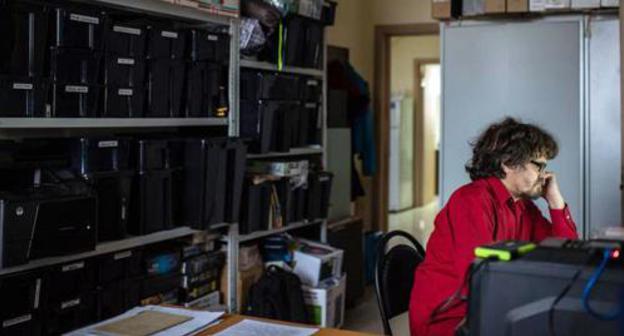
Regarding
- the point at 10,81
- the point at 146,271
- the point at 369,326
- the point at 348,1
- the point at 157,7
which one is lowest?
the point at 369,326

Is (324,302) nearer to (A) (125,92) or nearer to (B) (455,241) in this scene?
(A) (125,92)

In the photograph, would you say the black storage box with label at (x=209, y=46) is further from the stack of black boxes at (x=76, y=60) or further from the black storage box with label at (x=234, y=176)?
the stack of black boxes at (x=76, y=60)

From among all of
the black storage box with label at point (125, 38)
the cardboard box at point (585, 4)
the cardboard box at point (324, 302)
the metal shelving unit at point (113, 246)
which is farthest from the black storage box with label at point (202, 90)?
the cardboard box at point (585, 4)

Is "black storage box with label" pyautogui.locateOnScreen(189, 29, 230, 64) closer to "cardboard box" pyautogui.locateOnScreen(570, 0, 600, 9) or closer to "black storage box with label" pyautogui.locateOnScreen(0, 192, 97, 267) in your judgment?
"black storage box with label" pyautogui.locateOnScreen(0, 192, 97, 267)

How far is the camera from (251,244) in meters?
3.92

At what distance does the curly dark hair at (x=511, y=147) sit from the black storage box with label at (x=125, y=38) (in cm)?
153

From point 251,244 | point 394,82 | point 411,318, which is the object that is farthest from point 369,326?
point 394,82

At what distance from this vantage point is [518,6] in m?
3.65

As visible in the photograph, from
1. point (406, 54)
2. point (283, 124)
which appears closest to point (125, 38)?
point (283, 124)

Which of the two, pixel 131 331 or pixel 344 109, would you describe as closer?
pixel 131 331

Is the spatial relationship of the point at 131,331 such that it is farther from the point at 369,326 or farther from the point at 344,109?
the point at 344,109

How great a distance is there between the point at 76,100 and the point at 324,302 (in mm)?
1860

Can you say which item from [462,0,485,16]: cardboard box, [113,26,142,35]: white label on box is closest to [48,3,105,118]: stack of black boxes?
[113,26,142,35]: white label on box

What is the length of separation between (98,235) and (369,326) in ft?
7.36
